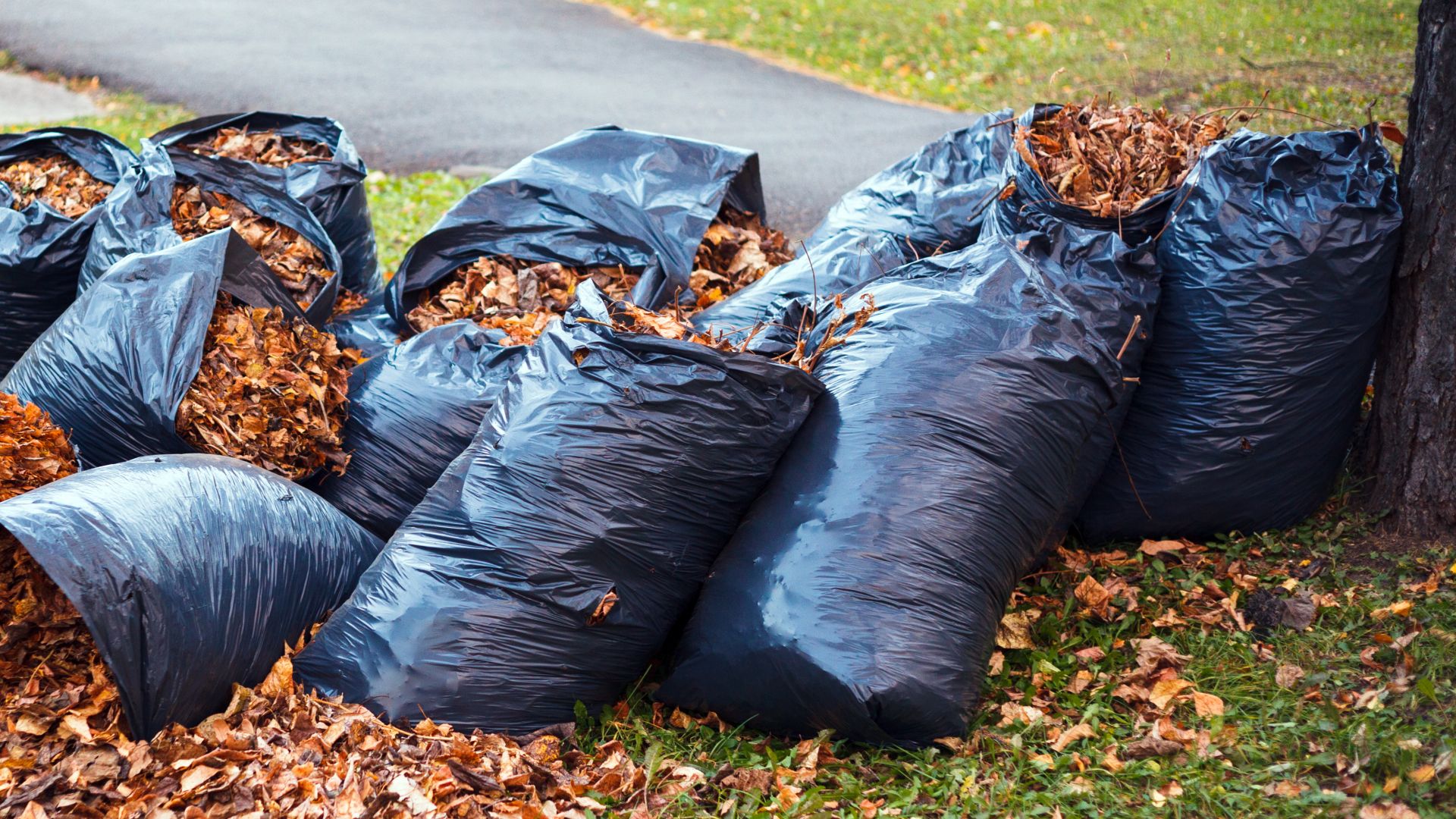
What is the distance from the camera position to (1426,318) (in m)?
2.62

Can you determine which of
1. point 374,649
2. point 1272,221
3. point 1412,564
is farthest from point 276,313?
point 1412,564

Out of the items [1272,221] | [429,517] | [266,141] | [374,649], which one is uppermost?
[1272,221]

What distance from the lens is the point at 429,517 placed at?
2.39 m

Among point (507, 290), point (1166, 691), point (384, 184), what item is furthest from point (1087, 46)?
point (1166, 691)

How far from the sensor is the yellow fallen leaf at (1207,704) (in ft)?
7.41

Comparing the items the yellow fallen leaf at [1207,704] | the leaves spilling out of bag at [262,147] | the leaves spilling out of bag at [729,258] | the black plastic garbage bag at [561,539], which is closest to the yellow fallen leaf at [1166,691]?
the yellow fallen leaf at [1207,704]

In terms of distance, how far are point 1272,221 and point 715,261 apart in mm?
1498

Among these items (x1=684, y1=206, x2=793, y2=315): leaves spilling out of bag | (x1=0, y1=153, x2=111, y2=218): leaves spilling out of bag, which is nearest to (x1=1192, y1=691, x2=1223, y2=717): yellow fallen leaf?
(x1=684, y1=206, x2=793, y2=315): leaves spilling out of bag

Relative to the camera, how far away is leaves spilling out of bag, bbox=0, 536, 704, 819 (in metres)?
2.03

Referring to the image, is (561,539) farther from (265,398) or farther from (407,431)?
(265,398)

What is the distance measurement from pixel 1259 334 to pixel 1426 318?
0.38m

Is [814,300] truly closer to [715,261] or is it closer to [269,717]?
[715,261]

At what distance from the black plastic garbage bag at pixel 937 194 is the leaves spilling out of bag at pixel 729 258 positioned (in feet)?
0.48

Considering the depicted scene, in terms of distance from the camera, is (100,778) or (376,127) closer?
(100,778)
